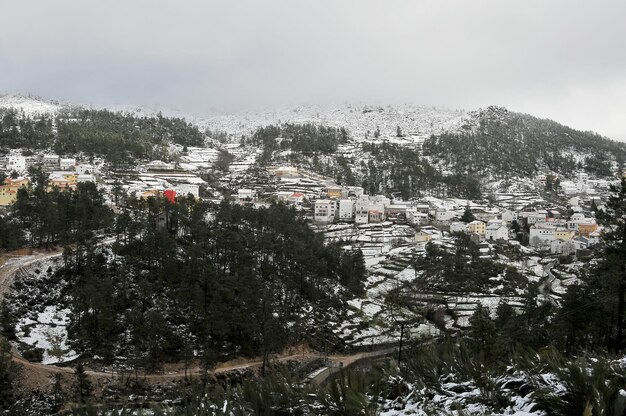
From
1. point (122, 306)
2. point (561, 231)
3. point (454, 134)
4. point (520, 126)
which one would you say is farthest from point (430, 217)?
point (520, 126)

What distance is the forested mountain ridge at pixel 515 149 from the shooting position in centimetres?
9906

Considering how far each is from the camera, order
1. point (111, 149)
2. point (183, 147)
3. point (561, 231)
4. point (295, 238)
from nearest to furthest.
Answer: point (295, 238)
point (561, 231)
point (111, 149)
point (183, 147)

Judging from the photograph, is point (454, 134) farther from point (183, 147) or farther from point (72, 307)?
point (72, 307)

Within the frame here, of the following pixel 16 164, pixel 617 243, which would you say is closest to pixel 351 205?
pixel 16 164

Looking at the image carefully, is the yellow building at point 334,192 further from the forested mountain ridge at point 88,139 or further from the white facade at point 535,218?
the forested mountain ridge at point 88,139

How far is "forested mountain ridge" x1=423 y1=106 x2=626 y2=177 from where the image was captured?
9906 cm

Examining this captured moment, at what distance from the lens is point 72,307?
24.1 metres

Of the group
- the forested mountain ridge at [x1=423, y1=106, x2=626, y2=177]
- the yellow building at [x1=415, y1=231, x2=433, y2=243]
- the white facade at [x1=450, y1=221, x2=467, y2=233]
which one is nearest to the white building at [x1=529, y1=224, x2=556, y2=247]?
the white facade at [x1=450, y1=221, x2=467, y2=233]

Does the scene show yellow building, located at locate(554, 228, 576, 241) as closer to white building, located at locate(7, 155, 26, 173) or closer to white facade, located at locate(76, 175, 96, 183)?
white facade, located at locate(76, 175, 96, 183)

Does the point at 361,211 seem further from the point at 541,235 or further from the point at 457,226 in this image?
the point at 541,235

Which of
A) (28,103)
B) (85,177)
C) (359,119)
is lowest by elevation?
(85,177)

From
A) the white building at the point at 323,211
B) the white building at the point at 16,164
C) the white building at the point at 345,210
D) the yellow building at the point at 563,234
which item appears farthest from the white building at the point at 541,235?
the white building at the point at 16,164

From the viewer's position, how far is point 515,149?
370ft

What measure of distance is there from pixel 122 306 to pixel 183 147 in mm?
72013
